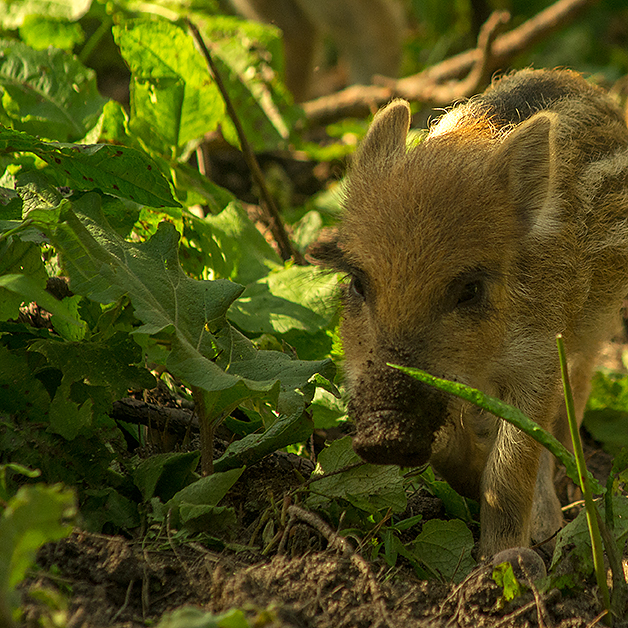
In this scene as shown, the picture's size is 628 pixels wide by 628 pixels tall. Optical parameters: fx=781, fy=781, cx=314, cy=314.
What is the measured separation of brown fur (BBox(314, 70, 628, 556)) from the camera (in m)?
2.81

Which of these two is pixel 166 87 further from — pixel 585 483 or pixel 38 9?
pixel 585 483

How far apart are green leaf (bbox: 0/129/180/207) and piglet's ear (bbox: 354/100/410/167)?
1038 mm

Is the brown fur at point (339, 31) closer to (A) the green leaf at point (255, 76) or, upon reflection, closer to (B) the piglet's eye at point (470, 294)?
(A) the green leaf at point (255, 76)

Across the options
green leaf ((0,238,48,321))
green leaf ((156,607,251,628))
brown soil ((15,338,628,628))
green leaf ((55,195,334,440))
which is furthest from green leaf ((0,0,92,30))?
green leaf ((156,607,251,628))

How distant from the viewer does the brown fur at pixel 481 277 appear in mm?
2812

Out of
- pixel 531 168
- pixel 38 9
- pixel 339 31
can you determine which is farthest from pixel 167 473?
pixel 339 31

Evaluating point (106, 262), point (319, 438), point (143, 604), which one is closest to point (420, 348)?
point (319, 438)

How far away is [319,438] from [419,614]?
1.43 meters

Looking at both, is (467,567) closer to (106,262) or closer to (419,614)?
(419,614)

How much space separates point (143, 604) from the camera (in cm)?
195

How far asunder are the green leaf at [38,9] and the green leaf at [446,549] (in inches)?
154

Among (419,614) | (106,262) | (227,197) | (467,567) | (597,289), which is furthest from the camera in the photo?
(227,197)

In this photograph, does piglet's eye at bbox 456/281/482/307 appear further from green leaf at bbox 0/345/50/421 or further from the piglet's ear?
green leaf at bbox 0/345/50/421

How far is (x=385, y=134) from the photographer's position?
3.52 m
